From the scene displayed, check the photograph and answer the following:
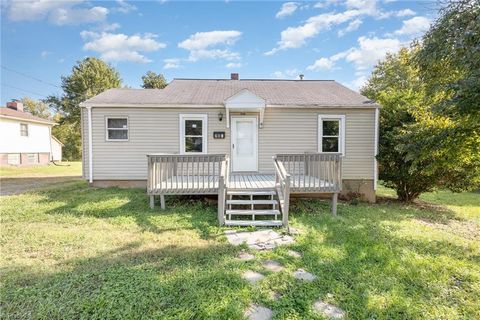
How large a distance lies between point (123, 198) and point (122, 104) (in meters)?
3.25

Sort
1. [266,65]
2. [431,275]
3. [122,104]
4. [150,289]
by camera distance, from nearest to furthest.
→ [150,289], [431,275], [122,104], [266,65]

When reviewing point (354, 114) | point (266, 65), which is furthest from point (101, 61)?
point (354, 114)

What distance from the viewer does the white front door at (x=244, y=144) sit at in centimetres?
866

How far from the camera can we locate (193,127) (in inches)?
343

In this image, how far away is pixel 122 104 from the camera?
8.26 metres

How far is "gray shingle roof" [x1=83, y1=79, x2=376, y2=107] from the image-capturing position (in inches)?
333

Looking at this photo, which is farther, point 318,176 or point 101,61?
point 101,61

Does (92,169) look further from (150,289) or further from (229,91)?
(150,289)

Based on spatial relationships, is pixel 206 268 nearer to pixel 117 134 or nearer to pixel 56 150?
pixel 117 134

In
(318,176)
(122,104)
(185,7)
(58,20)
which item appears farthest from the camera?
(58,20)

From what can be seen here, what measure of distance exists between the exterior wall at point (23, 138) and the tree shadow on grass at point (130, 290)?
20.1m

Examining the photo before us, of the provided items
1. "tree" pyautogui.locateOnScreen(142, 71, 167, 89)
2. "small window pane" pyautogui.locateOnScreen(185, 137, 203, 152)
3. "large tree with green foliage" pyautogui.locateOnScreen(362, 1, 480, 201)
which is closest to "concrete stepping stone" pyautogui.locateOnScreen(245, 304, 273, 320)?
"large tree with green foliage" pyautogui.locateOnScreen(362, 1, 480, 201)

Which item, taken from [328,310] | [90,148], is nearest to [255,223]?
[328,310]

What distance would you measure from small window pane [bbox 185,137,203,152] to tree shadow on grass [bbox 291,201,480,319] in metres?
4.68
